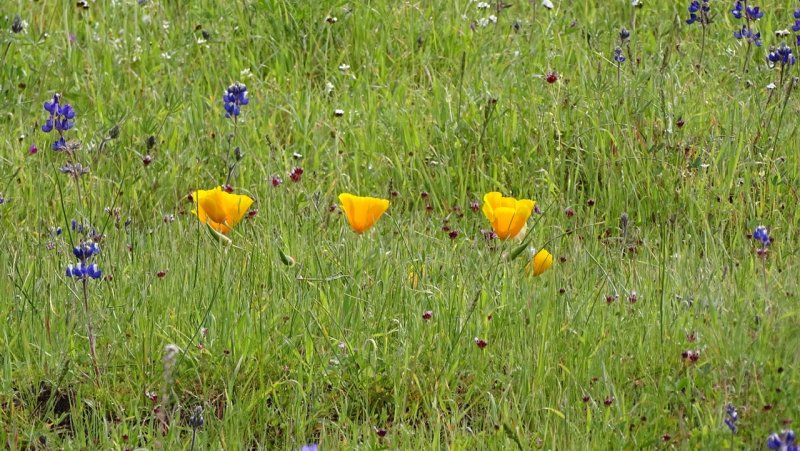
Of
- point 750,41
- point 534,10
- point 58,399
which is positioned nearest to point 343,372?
point 58,399

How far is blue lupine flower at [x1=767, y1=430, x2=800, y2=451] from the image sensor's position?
2158mm

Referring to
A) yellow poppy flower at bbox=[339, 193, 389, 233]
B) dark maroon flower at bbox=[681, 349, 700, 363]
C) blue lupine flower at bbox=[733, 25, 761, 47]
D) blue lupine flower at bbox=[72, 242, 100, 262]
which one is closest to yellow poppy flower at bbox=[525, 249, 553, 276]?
yellow poppy flower at bbox=[339, 193, 389, 233]

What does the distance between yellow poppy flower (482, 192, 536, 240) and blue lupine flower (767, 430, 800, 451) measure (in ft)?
3.51

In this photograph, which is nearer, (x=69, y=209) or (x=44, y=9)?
(x=69, y=209)

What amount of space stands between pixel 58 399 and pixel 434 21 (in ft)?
9.59

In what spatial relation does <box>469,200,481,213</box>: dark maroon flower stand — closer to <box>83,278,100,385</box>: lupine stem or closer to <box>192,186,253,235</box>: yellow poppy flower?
<box>192,186,253,235</box>: yellow poppy flower

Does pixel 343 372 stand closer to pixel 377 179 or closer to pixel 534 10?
pixel 377 179

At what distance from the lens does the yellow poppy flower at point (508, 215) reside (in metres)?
3.22

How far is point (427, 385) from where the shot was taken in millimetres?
3041

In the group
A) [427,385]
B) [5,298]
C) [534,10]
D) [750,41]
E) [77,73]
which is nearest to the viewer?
[427,385]

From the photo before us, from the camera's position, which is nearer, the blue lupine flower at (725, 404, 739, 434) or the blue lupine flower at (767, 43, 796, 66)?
the blue lupine flower at (725, 404, 739, 434)

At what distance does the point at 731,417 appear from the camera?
8.08ft

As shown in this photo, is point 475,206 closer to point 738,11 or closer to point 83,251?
point 83,251

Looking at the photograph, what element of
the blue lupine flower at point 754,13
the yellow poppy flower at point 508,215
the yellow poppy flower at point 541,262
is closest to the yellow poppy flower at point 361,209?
the yellow poppy flower at point 508,215
